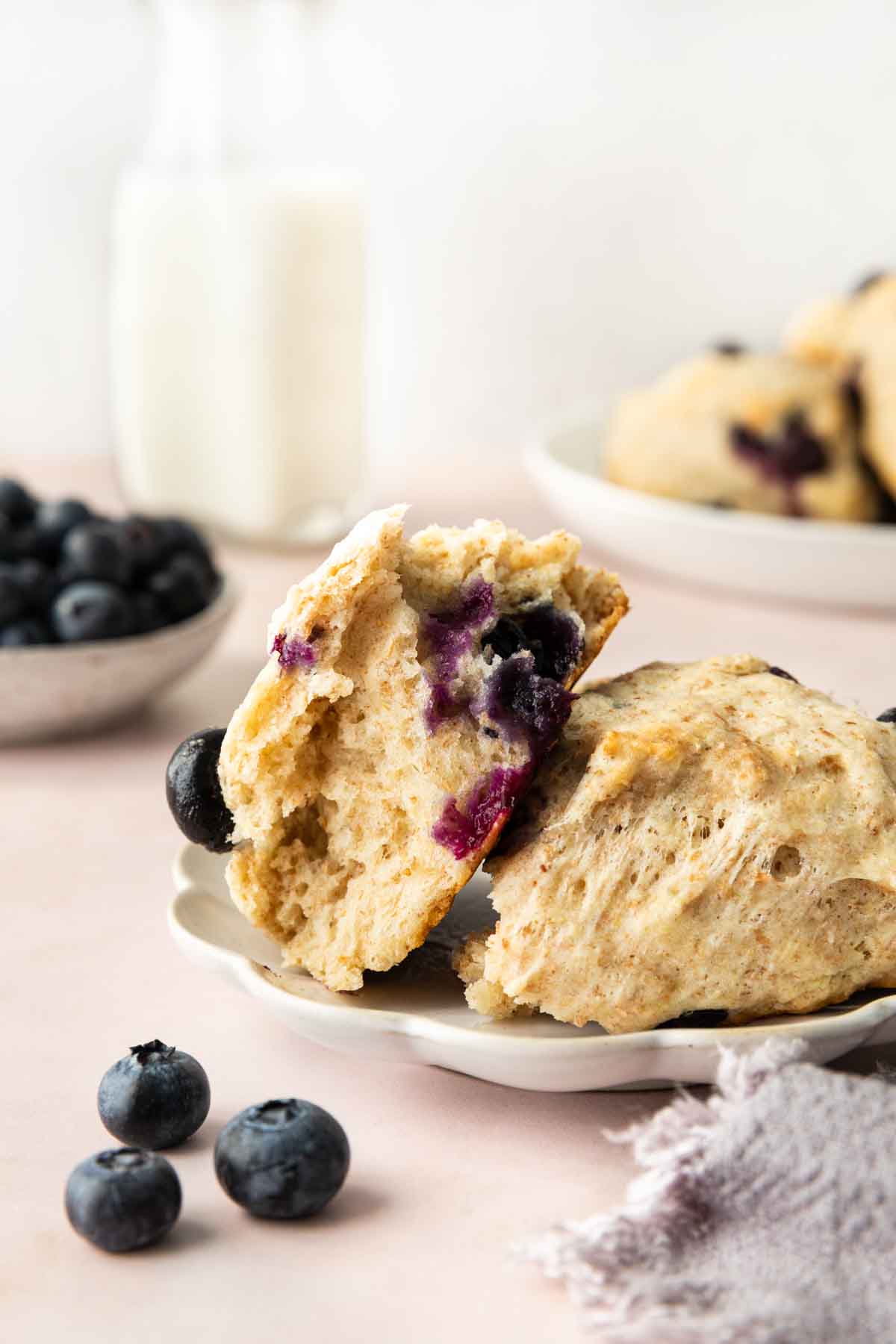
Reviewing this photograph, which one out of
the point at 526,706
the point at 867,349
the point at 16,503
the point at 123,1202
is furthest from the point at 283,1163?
the point at 867,349

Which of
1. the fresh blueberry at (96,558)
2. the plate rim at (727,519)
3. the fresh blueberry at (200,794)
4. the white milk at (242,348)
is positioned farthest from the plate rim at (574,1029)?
the white milk at (242,348)

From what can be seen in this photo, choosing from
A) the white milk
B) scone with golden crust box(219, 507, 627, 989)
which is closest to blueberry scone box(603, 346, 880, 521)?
the white milk

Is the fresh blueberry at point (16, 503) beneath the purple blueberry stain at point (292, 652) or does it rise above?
beneath

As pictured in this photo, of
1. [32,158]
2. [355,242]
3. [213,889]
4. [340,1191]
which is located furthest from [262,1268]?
[32,158]

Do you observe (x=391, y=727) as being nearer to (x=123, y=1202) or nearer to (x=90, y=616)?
(x=123, y=1202)

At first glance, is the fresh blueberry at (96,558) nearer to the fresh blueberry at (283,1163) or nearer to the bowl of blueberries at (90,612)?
the bowl of blueberries at (90,612)

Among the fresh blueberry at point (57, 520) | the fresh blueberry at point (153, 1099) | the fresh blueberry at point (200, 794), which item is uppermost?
the fresh blueberry at point (200, 794)

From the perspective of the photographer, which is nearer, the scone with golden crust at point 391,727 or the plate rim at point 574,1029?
Answer: the plate rim at point 574,1029

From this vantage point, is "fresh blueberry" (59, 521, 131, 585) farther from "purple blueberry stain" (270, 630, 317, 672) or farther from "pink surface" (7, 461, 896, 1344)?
"purple blueberry stain" (270, 630, 317, 672)
